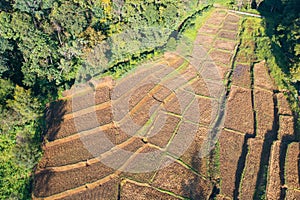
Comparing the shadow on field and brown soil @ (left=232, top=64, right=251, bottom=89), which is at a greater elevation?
brown soil @ (left=232, top=64, right=251, bottom=89)

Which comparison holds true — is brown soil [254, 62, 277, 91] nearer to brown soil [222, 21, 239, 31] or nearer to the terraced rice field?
the terraced rice field

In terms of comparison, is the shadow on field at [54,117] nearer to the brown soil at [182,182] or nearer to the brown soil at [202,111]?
the brown soil at [182,182]

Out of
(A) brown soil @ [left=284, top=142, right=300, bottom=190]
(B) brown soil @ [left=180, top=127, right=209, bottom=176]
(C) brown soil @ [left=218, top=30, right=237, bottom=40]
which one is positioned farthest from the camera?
(C) brown soil @ [left=218, top=30, right=237, bottom=40]

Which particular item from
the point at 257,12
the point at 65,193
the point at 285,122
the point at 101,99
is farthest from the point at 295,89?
the point at 65,193

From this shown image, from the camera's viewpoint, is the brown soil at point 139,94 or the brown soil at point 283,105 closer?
the brown soil at point 283,105

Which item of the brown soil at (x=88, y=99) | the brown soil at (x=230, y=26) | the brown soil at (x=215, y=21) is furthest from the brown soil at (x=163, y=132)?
the brown soil at (x=215, y=21)

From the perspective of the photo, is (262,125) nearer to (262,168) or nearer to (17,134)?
(262,168)

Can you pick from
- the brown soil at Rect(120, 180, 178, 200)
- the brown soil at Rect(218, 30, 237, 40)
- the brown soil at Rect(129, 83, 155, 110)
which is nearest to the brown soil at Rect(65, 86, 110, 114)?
the brown soil at Rect(129, 83, 155, 110)
